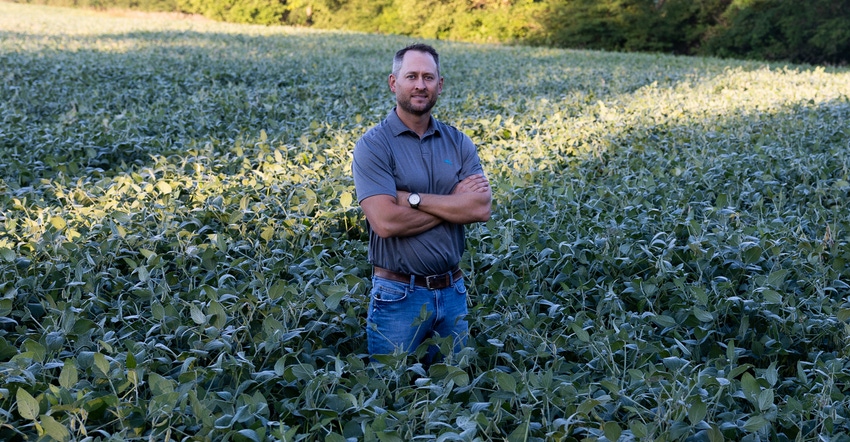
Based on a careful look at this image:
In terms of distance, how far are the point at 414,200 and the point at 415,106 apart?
34 centimetres

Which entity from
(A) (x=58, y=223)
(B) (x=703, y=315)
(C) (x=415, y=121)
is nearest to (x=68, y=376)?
(C) (x=415, y=121)

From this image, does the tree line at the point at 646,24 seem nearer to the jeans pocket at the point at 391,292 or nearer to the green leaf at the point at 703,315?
the green leaf at the point at 703,315

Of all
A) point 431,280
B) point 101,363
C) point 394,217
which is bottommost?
point 101,363

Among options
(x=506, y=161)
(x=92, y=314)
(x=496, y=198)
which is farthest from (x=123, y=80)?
(x=92, y=314)

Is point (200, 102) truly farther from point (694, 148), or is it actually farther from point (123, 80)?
point (694, 148)

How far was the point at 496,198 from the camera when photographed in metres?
4.87

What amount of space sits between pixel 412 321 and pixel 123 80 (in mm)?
9900

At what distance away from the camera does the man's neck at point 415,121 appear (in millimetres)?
2802

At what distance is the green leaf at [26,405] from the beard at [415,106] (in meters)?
1.50

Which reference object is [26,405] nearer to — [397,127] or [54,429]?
[54,429]

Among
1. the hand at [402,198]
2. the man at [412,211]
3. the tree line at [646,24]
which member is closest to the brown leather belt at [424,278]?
the man at [412,211]

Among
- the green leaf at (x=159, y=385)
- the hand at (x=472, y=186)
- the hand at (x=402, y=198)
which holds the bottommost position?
the green leaf at (x=159, y=385)

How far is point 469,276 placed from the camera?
11.7 feet

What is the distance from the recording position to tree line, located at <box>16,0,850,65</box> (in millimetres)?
23812
